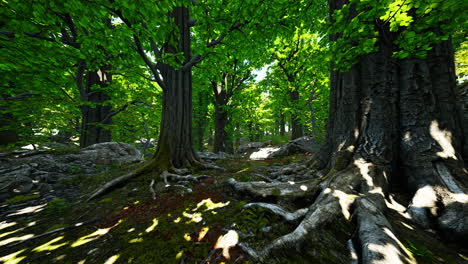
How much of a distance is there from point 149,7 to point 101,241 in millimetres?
5465

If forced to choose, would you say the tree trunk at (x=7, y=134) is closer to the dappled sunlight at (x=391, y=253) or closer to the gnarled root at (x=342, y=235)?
the gnarled root at (x=342, y=235)

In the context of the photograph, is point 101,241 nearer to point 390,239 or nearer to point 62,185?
point 390,239

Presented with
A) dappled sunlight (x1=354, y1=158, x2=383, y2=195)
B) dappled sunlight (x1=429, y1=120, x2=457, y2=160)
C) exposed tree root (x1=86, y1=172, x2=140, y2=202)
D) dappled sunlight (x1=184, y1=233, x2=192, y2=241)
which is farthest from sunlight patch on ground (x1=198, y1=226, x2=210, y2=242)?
dappled sunlight (x1=429, y1=120, x2=457, y2=160)

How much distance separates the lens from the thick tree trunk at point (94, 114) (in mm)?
9398

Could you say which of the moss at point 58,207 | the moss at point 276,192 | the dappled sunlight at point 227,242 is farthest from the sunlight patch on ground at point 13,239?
the moss at point 276,192

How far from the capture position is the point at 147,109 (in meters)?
11.7

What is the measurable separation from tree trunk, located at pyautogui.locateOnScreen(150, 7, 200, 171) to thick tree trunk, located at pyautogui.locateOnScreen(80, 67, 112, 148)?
20.3ft

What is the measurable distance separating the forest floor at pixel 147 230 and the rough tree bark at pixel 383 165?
0.90 ft

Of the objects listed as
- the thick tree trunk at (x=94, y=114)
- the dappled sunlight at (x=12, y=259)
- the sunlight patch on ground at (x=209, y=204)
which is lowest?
the dappled sunlight at (x=12, y=259)

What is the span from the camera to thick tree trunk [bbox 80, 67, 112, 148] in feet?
30.8

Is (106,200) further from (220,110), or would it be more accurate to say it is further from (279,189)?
(220,110)

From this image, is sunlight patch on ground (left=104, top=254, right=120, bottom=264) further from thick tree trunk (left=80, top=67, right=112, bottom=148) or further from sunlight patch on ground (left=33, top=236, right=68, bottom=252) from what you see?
thick tree trunk (left=80, top=67, right=112, bottom=148)

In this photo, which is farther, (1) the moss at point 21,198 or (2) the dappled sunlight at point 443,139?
(1) the moss at point 21,198

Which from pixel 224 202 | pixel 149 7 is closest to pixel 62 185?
pixel 224 202
